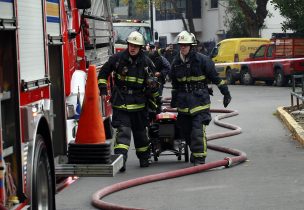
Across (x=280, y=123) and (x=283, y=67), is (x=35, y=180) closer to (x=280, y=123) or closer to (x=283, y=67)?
(x=280, y=123)

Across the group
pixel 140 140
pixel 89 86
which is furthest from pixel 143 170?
pixel 89 86

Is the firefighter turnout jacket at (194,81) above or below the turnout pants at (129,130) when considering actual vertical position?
above

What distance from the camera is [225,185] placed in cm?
1101

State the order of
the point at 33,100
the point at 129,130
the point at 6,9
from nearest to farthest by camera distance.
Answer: the point at 6,9
the point at 33,100
the point at 129,130

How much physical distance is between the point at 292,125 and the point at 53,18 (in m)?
9.25

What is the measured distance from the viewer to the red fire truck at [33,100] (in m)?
6.41

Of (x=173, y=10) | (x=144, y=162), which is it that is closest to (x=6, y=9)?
(x=144, y=162)

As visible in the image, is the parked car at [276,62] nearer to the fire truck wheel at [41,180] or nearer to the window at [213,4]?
the fire truck wheel at [41,180]

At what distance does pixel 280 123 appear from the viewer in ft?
63.6

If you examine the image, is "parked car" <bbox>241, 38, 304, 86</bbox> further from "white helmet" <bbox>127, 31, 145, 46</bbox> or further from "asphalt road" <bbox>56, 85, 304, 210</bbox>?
"white helmet" <bbox>127, 31, 145, 46</bbox>

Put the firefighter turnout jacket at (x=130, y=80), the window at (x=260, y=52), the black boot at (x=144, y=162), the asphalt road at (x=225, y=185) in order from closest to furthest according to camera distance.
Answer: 1. the asphalt road at (x=225, y=185)
2. the firefighter turnout jacket at (x=130, y=80)
3. the black boot at (x=144, y=162)
4. the window at (x=260, y=52)

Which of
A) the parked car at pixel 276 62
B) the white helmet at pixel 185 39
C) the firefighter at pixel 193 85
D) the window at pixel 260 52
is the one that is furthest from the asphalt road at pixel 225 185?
the window at pixel 260 52

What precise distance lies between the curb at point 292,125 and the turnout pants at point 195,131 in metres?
2.55

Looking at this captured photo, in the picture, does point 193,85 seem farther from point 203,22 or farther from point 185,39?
point 203,22
